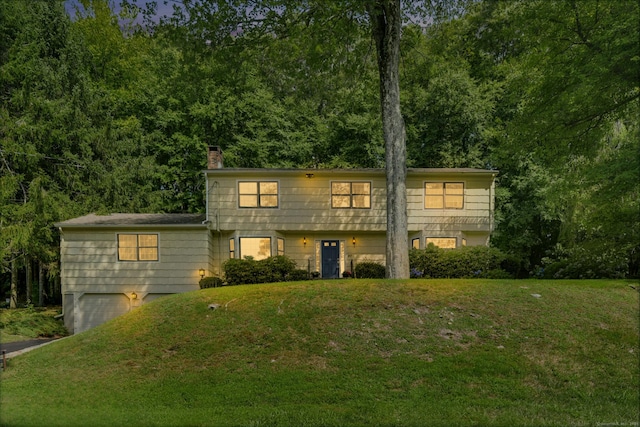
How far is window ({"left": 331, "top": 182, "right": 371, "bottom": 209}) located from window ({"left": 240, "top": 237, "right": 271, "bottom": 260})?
3.41 m

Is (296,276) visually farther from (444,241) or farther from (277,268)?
(444,241)

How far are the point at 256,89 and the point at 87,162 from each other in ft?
37.0

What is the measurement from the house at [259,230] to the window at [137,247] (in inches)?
1.6

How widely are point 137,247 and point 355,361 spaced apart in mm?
12323

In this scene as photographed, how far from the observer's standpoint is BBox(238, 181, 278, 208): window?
59.6 ft

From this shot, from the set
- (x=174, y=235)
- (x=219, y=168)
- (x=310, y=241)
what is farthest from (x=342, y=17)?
(x=174, y=235)

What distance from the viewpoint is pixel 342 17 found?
13.9 meters

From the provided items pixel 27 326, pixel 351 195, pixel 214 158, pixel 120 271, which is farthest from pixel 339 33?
pixel 27 326

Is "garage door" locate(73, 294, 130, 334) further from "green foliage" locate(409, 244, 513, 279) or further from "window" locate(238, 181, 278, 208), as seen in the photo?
"green foliage" locate(409, 244, 513, 279)

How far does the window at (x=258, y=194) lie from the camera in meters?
18.2

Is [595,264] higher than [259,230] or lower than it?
lower

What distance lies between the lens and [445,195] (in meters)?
18.6

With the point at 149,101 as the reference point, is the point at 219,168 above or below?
below

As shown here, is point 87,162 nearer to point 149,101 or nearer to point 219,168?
point 149,101
